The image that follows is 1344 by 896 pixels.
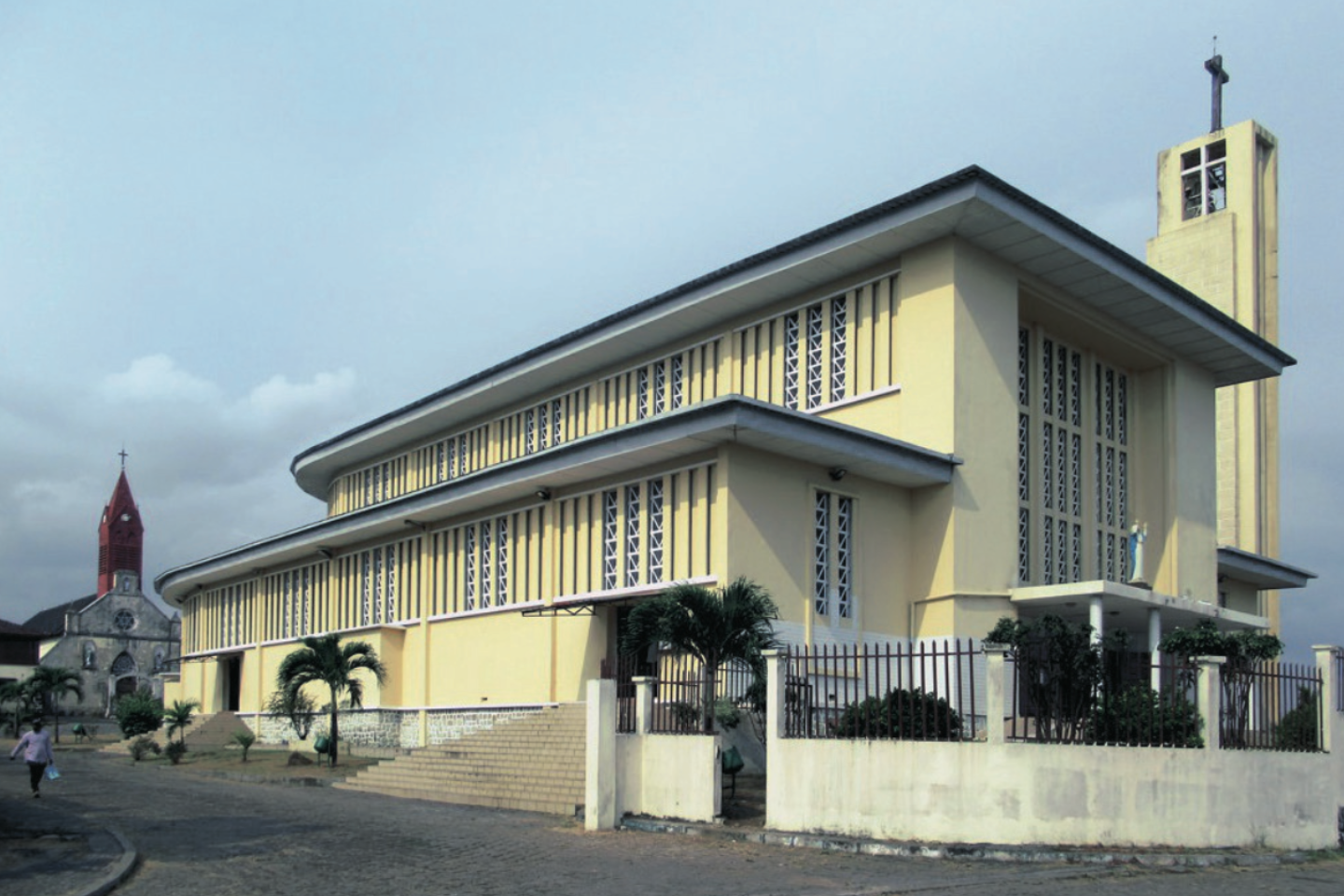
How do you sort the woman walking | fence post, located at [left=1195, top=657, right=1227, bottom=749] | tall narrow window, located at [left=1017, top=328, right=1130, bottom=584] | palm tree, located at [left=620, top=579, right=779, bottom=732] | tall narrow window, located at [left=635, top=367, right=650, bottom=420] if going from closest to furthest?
fence post, located at [left=1195, top=657, right=1227, bottom=749], palm tree, located at [left=620, top=579, right=779, bottom=732], the woman walking, tall narrow window, located at [left=1017, top=328, right=1130, bottom=584], tall narrow window, located at [left=635, top=367, right=650, bottom=420]

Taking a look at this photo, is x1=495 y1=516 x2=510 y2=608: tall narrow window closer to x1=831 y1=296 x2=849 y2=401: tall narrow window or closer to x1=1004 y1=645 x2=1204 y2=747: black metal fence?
x1=831 y1=296 x2=849 y2=401: tall narrow window

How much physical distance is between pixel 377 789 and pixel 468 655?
5.25 m

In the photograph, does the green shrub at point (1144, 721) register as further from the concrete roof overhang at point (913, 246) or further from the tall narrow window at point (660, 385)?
the tall narrow window at point (660, 385)

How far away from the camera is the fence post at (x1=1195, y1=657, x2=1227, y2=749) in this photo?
1459 centimetres

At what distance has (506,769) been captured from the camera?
20672 millimetres

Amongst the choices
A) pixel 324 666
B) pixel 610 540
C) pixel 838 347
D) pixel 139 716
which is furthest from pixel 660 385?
pixel 139 716

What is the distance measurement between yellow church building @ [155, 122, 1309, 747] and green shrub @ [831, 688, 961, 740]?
21.1 feet

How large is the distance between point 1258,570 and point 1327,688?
18.8 meters

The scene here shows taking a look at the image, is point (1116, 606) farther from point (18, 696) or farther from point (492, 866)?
point (18, 696)

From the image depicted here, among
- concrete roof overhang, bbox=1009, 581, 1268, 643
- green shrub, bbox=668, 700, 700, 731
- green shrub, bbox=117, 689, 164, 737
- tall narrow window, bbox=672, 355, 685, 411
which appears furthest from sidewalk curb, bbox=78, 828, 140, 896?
green shrub, bbox=117, 689, 164, 737

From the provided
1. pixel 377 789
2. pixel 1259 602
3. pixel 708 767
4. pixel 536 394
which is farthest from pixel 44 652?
pixel 708 767

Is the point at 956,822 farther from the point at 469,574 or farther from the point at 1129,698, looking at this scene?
the point at 469,574

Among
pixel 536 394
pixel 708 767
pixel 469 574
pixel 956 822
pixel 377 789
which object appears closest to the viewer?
pixel 956 822

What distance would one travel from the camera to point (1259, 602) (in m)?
37.1
